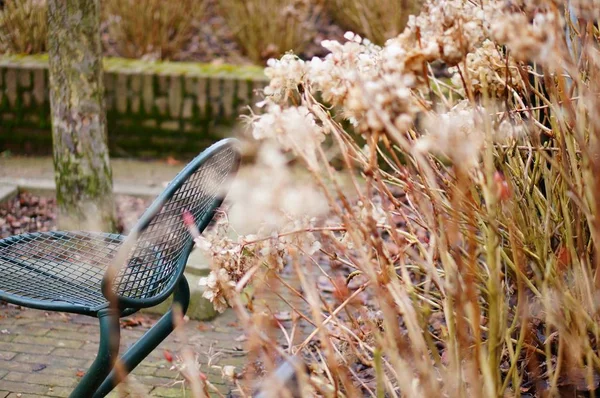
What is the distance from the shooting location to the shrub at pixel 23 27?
258 inches

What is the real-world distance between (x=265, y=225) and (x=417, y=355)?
0.79 meters

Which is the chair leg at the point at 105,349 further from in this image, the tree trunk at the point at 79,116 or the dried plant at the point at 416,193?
the tree trunk at the point at 79,116

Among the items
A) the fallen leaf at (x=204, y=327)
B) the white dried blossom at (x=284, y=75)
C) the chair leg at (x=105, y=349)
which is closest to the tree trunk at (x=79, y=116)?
the fallen leaf at (x=204, y=327)

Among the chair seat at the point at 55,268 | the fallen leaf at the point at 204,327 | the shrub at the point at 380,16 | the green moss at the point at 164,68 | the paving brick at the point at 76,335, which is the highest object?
the shrub at the point at 380,16

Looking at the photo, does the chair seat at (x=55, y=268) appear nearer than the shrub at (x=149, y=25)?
Yes

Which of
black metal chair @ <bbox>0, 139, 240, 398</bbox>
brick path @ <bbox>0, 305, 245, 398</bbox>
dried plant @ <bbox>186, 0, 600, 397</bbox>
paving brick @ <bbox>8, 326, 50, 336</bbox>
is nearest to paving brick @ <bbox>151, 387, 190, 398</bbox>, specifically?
brick path @ <bbox>0, 305, 245, 398</bbox>

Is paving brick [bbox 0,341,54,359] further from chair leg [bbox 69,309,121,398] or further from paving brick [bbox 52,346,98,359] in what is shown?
chair leg [bbox 69,309,121,398]

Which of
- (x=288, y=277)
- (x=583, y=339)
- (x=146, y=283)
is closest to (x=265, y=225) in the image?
(x=146, y=283)

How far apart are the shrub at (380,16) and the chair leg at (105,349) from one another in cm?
508

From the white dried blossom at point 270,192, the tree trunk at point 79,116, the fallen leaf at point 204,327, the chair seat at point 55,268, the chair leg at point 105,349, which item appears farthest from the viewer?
the tree trunk at point 79,116

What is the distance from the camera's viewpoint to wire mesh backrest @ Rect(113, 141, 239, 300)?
6.97ft

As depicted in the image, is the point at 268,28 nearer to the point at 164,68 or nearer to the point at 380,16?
the point at 380,16

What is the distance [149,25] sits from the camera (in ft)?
22.5

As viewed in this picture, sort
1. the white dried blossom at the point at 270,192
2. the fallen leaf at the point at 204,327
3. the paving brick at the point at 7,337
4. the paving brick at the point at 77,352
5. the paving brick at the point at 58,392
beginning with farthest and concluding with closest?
1. the fallen leaf at the point at 204,327
2. the paving brick at the point at 7,337
3. the paving brick at the point at 77,352
4. the paving brick at the point at 58,392
5. the white dried blossom at the point at 270,192
